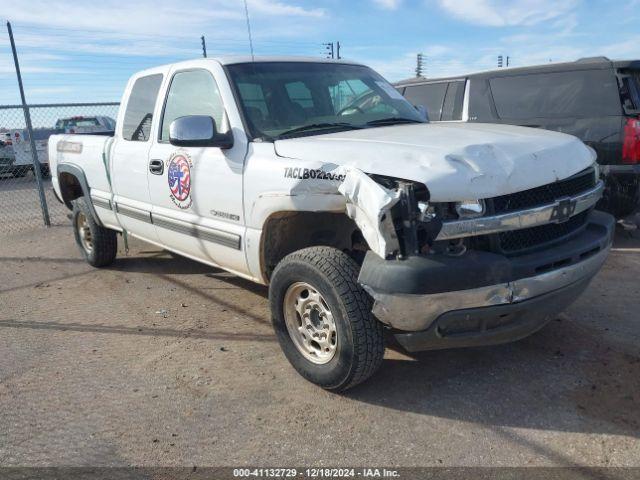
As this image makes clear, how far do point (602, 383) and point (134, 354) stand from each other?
3124 millimetres

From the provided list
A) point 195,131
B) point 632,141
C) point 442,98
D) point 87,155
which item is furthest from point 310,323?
point 442,98

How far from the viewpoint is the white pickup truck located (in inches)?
109

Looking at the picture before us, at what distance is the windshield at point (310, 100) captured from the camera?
385 cm

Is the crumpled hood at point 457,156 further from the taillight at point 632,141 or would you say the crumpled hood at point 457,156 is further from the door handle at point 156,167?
the taillight at point 632,141

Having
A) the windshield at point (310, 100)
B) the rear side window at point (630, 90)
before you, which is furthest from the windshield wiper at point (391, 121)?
the rear side window at point (630, 90)

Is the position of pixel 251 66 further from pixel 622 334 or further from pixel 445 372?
pixel 622 334

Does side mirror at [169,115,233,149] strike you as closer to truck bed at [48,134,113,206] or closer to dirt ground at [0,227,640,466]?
dirt ground at [0,227,640,466]

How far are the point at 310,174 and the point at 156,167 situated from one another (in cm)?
190

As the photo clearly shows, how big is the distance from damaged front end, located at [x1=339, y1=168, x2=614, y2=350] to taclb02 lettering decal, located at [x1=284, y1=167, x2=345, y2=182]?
4.9 inches

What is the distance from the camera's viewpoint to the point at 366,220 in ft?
9.39

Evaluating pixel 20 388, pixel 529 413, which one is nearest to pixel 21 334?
pixel 20 388

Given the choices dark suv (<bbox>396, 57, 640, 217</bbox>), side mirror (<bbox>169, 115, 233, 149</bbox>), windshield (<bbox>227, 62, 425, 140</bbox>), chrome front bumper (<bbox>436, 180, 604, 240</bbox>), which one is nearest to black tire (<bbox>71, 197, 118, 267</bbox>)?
side mirror (<bbox>169, 115, 233, 149</bbox>)

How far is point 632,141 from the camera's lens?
6129mm

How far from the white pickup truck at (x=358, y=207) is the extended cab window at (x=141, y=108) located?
0.04 metres
